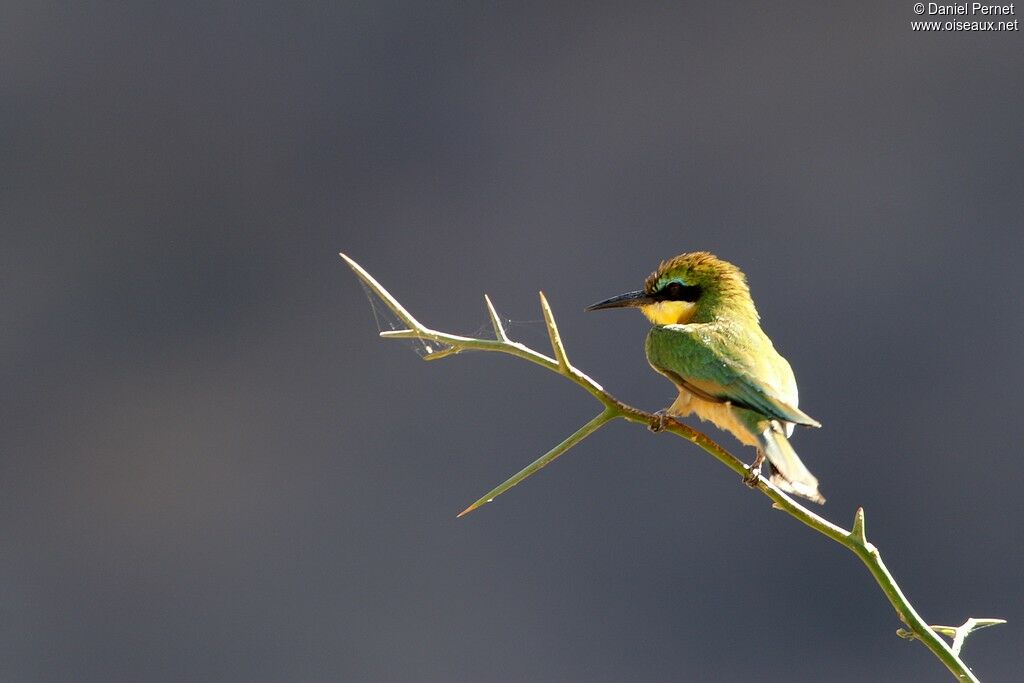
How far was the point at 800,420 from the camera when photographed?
2.80 feet

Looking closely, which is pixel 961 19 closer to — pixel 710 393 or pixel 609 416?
pixel 710 393

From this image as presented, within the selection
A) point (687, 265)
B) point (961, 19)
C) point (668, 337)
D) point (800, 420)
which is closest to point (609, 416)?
point (800, 420)

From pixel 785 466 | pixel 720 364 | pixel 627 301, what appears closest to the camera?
pixel 785 466

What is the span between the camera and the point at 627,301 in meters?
1.11

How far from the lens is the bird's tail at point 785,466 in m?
0.81

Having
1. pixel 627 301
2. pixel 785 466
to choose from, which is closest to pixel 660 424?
pixel 785 466

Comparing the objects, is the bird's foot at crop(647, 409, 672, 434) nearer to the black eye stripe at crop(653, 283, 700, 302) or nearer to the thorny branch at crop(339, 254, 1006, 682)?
the thorny branch at crop(339, 254, 1006, 682)

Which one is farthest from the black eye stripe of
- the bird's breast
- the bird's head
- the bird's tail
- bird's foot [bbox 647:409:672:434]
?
bird's foot [bbox 647:409:672:434]

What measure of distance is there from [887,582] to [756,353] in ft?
1.73

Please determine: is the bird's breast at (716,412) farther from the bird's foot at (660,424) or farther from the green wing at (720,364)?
the bird's foot at (660,424)

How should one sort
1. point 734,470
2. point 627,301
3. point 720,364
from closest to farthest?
point 734,470 < point 720,364 < point 627,301

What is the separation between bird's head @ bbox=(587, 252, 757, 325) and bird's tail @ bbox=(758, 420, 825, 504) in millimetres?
225

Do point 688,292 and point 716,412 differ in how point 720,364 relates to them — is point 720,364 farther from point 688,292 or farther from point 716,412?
point 688,292

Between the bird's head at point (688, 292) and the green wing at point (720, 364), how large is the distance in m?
0.08
